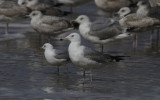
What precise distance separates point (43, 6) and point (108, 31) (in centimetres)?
429

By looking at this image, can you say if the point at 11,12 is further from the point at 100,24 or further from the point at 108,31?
the point at 108,31

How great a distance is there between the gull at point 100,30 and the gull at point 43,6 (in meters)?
3.38

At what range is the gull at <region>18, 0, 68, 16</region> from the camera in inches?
688

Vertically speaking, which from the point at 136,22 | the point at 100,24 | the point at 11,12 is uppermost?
the point at 11,12

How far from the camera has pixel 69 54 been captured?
34.4 ft

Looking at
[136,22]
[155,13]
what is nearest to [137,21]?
[136,22]

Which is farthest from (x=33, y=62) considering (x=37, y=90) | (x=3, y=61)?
(x=37, y=90)

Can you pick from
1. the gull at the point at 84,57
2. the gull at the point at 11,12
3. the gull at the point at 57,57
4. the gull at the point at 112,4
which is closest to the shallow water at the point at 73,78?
the gull at the point at 57,57

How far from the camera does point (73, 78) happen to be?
1083 cm

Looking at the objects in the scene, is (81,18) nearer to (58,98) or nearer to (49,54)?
(49,54)

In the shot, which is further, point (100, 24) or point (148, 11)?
point (148, 11)

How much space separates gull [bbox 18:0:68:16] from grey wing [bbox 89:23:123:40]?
11.7ft

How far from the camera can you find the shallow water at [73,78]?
9359 millimetres

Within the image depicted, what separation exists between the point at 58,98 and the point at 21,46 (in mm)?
5768
